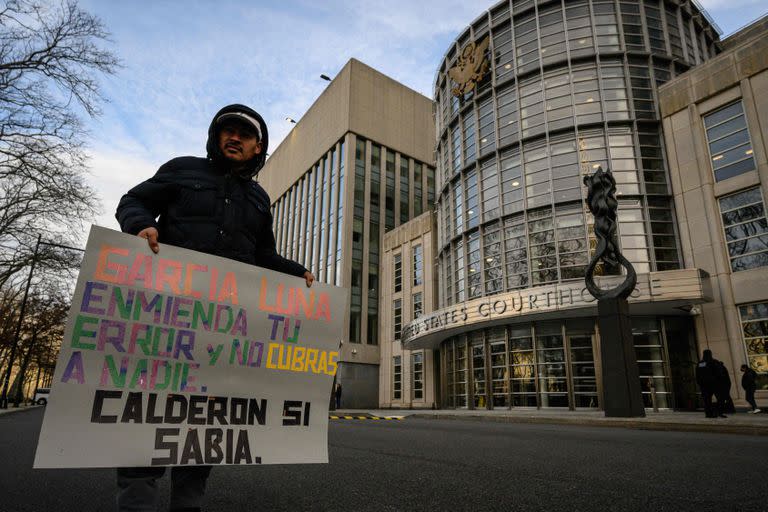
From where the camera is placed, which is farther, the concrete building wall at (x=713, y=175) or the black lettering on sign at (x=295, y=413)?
the concrete building wall at (x=713, y=175)

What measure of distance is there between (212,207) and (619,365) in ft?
44.6

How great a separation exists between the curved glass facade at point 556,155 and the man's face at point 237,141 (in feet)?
69.5

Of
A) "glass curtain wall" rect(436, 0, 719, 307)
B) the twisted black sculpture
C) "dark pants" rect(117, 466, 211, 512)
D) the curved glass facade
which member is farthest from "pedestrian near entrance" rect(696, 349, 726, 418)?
"dark pants" rect(117, 466, 211, 512)

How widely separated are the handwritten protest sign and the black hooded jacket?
0.37 ft

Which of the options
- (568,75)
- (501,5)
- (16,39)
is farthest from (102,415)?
(501,5)

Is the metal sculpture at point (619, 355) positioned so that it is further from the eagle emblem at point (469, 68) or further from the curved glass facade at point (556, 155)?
the eagle emblem at point (469, 68)

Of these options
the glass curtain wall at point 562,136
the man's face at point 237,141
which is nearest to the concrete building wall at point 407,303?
the glass curtain wall at point 562,136

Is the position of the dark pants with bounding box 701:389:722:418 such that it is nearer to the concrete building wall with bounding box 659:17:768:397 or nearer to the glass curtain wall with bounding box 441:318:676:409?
the concrete building wall with bounding box 659:17:768:397

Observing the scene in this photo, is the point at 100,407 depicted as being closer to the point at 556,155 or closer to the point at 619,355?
the point at 619,355

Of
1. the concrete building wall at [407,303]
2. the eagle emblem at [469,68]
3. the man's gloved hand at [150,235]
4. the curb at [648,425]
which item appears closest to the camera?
the man's gloved hand at [150,235]

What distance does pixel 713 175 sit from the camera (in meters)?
20.8

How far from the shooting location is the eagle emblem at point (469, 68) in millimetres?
28719

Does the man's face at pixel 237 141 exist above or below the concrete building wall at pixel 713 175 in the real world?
below

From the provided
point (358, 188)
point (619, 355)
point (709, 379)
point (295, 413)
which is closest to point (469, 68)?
point (358, 188)
